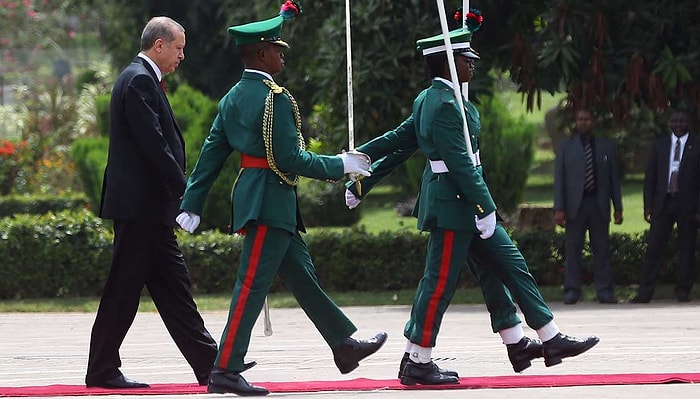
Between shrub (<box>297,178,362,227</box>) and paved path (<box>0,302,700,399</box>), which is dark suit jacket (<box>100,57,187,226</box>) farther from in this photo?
shrub (<box>297,178,362,227</box>)

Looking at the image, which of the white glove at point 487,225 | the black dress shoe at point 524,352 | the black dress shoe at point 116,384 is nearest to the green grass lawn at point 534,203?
the black dress shoe at point 524,352

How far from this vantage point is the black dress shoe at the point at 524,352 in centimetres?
783

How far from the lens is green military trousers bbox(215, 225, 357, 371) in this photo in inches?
289

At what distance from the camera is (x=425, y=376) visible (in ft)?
25.0

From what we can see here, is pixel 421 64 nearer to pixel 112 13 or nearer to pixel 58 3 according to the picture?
pixel 112 13

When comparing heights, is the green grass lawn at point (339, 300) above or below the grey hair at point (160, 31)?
below

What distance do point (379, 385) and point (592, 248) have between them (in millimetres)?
6686

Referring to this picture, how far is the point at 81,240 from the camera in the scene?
48.3 ft

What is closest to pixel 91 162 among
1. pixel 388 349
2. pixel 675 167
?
pixel 675 167

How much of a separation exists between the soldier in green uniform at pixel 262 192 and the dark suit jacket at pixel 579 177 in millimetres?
6574

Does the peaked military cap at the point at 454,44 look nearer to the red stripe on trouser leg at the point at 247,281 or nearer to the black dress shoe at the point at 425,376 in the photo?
the red stripe on trouser leg at the point at 247,281

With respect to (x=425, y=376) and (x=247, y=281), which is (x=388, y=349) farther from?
(x=247, y=281)

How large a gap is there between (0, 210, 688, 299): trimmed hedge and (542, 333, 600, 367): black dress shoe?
6827 mm

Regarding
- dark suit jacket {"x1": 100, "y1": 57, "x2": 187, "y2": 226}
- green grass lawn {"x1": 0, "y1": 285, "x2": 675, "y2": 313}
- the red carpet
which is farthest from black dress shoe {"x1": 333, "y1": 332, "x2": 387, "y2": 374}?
green grass lawn {"x1": 0, "y1": 285, "x2": 675, "y2": 313}
